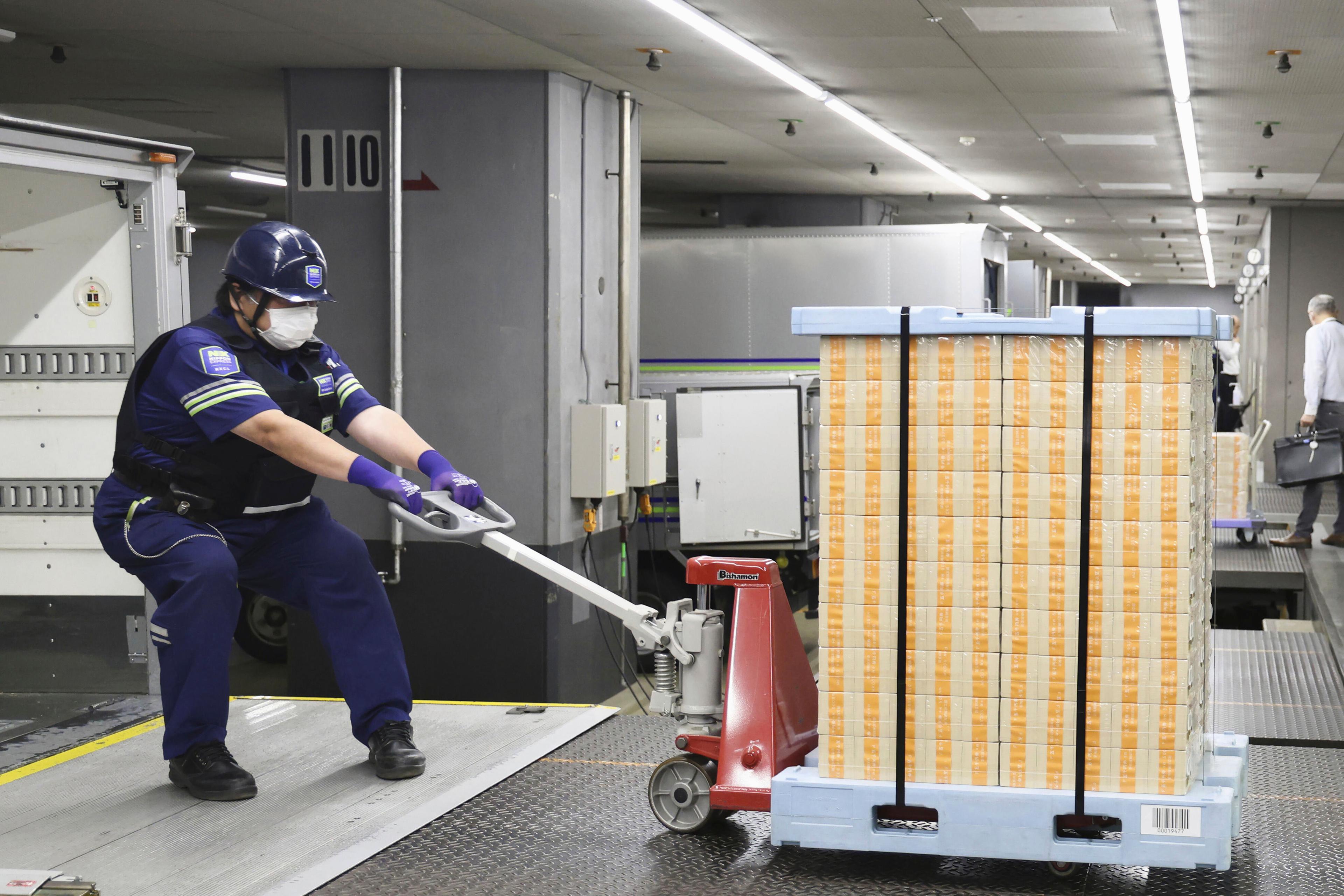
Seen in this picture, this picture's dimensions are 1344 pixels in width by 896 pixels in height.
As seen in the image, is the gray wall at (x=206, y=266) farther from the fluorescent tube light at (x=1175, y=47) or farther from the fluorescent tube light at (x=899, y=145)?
the fluorescent tube light at (x=1175, y=47)

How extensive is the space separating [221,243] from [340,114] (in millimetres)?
14393

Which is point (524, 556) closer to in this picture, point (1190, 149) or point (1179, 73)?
point (1179, 73)

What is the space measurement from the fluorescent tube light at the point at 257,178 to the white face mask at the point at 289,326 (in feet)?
33.9

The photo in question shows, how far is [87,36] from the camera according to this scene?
26.8 feet

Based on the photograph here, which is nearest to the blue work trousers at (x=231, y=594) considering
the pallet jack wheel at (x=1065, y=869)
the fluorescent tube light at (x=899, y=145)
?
the pallet jack wheel at (x=1065, y=869)

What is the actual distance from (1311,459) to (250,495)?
30.9ft

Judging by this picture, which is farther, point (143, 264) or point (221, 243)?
point (221, 243)

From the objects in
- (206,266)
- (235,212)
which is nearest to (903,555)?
(235,212)

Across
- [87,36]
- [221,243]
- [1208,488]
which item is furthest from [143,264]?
[221,243]

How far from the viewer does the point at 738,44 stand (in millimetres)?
8383

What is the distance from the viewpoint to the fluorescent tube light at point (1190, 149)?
10883mm

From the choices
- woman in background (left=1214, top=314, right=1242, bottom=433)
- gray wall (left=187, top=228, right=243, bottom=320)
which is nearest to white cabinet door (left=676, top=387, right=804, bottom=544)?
woman in background (left=1214, top=314, right=1242, bottom=433)

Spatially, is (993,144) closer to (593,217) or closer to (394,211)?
(593,217)

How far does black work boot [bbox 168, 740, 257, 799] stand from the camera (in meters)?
4.19
